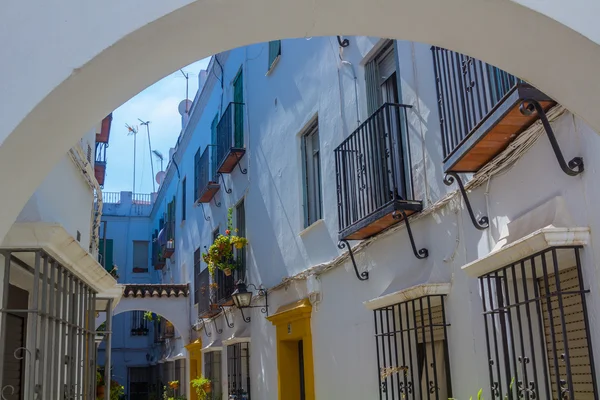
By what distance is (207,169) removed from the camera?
16.7 metres

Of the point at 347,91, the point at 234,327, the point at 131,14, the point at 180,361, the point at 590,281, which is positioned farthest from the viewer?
the point at 180,361

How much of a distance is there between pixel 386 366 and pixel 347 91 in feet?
10.7

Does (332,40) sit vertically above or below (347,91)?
above

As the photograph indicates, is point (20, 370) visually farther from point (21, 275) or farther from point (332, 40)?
point (332, 40)

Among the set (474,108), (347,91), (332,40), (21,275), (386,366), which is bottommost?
(386,366)

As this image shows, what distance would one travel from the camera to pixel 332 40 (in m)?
8.85

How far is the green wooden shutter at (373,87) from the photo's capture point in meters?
7.75

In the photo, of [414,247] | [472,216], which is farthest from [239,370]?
[472,216]

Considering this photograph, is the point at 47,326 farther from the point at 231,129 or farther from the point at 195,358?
the point at 195,358

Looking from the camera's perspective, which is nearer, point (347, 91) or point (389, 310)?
point (389, 310)

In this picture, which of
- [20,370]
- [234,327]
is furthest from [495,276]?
[234,327]

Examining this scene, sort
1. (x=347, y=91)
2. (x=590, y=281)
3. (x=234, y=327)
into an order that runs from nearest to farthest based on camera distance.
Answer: (x=590, y=281) < (x=347, y=91) < (x=234, y=327)

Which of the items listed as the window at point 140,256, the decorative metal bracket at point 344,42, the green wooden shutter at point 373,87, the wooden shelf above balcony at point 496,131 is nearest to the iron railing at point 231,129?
the decorative metal bracket at point 344,42

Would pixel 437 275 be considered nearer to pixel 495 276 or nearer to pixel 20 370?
pixel 495 276
